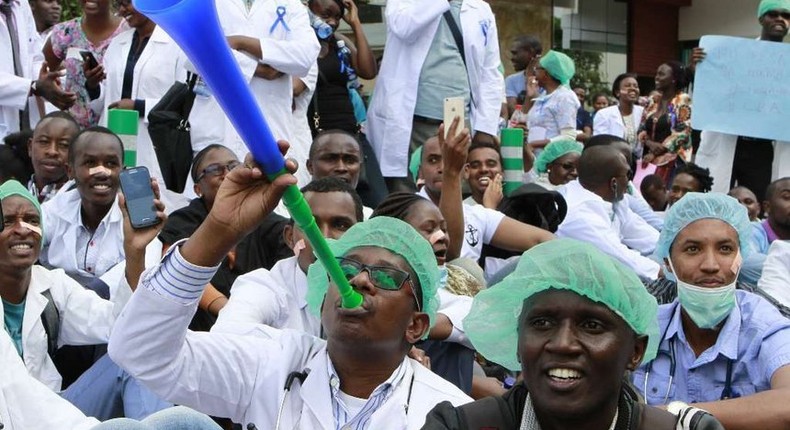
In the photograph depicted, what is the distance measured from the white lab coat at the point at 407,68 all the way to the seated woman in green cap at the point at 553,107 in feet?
9.28

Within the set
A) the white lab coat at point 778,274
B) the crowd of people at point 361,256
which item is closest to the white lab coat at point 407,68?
the crowd of people at point 361,256

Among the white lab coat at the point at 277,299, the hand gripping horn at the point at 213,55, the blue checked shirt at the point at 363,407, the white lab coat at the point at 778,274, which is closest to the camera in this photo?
the hand gripping horn at the point at 213,55

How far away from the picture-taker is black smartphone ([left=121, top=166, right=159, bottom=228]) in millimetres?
4652

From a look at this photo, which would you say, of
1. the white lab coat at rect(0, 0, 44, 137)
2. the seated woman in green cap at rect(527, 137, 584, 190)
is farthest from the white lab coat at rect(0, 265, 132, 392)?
the seated woman in green cap at rect(527, 137, 584, 190)

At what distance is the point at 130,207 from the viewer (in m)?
4.66

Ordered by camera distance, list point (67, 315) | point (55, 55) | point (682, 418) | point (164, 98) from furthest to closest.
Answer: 1. point (55, 55)
2. point (164, 98)
3. point (67, 315)
4. point (682, 418)

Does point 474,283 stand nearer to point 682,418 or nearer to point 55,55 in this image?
point 682,418

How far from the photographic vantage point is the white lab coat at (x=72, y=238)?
253 inches

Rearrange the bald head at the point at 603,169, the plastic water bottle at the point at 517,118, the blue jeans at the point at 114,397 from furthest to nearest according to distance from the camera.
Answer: the plastic water bottle at the point at 517,118
the bald head at the point at 603,169
the blue jeans at the point at 114,397

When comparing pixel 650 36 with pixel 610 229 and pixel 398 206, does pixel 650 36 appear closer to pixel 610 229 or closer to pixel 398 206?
pixel 610 229

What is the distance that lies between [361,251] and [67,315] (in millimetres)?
1990

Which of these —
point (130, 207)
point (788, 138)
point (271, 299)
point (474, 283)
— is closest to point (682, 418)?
point (271, 299)

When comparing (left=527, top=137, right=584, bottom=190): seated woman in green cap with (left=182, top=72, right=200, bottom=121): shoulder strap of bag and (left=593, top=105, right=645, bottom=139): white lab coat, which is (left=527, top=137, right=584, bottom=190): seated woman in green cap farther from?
(left=593, top=105, right=645, bottom=139): white lab coat

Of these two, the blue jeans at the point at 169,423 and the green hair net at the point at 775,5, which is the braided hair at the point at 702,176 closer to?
the green hair net at the point at 775,5
